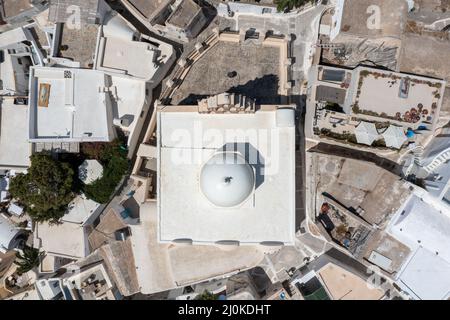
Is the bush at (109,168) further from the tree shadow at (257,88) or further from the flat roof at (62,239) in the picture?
the tree shadow at (257,88)

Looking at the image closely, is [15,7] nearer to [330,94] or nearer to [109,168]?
[109,168]

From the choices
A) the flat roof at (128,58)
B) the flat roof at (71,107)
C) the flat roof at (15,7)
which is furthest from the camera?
the flat roof at (15,7)

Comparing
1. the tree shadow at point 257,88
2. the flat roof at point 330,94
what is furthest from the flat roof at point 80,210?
the flat roof at point 330,94

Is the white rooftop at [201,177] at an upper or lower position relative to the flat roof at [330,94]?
lower

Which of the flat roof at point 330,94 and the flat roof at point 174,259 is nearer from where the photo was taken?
the flat roof at point 330,94

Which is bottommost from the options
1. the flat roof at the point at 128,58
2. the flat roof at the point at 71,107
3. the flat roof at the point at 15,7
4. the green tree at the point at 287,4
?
the flat roof at the point at 71,107

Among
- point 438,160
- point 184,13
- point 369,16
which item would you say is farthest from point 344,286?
point 184,13

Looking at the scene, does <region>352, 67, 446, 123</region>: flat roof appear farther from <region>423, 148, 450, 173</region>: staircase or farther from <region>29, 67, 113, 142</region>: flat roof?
<region>29, 67, 113, 142</region>: flat roof

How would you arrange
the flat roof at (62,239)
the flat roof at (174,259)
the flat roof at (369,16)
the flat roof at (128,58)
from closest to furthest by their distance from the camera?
the flat roof at (369,16) < the flat roof at (128,58) < the flat roof at (174,259) < the flat roof at (62,239)
